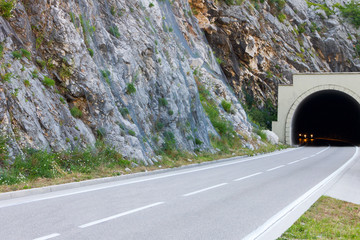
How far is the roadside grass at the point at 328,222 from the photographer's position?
612 cm

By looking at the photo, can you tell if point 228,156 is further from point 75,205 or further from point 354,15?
point 354,15

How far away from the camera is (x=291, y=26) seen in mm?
50031

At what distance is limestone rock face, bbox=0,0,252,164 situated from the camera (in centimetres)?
1218

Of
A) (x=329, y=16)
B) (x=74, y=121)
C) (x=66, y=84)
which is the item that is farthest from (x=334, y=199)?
(x=329, y=16)

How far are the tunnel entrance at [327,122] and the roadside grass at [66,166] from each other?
3512 centimetres

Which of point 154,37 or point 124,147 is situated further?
point 154,37

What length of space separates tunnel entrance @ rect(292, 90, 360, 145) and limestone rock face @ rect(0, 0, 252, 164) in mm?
27975

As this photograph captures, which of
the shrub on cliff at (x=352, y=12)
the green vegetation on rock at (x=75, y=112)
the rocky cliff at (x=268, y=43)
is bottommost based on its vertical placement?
the green vegetation on rock at (x=75, y=112)

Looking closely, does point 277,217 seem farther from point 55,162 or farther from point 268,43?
point 268,43

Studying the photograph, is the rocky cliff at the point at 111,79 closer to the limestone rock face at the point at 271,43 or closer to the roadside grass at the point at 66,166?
the roadside grass at the point at 66,166

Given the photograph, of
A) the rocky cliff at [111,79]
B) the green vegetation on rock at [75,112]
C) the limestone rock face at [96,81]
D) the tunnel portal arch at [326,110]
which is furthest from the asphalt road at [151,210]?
the tunnel portal arch at [326,110]

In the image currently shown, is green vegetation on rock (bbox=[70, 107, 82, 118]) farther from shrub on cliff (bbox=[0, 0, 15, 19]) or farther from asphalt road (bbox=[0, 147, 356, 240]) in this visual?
shrub on cliff (bbox=[0, 0, 15, 19])

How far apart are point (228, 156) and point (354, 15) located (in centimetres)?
4963

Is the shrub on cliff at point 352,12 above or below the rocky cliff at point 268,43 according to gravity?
above
